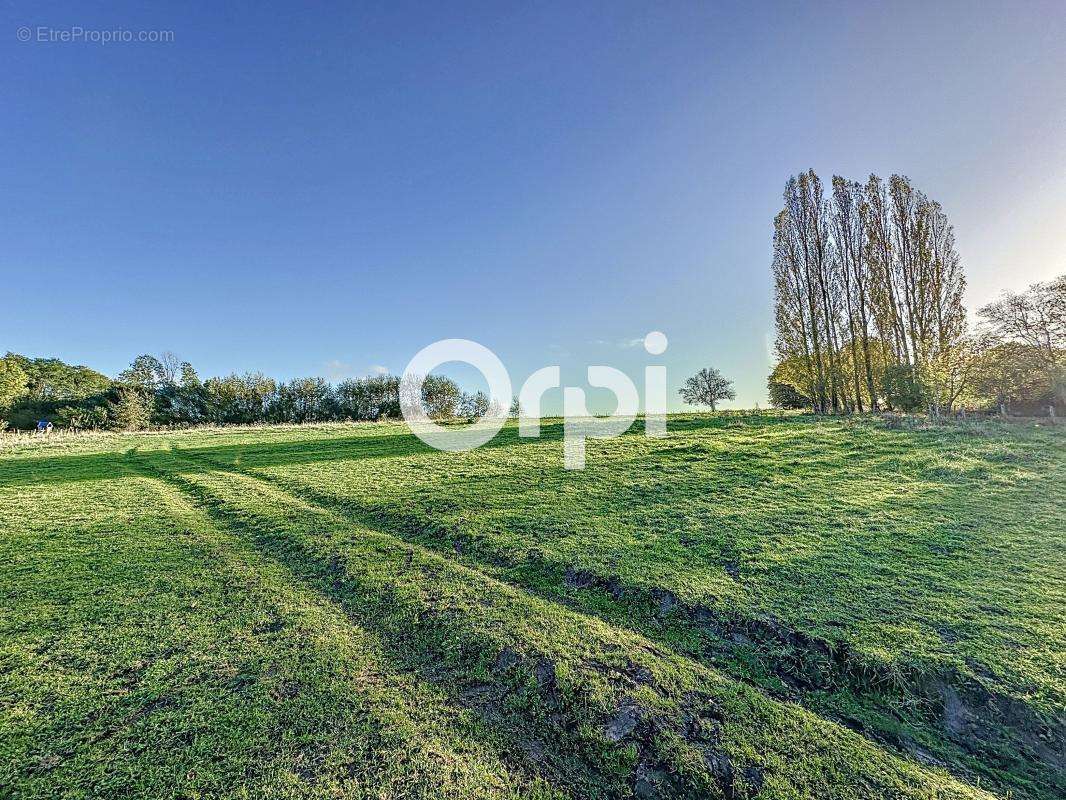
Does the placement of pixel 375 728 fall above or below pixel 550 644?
below

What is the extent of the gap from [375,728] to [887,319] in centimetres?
3567

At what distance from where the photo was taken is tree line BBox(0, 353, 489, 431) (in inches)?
2126

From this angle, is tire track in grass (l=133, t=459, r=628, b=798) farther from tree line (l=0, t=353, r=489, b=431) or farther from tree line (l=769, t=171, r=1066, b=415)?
tree line (l=0, t=353, r=489, b=431)

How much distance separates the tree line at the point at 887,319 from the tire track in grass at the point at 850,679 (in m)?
25.6

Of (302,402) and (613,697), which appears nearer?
(613,697)

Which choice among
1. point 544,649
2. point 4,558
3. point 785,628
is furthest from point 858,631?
point 4,558

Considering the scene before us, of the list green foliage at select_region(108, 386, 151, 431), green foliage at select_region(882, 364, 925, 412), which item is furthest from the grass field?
green foliage at select_region(108, 386, 151, 431)

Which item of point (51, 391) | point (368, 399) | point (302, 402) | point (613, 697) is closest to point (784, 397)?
point (613, 697)

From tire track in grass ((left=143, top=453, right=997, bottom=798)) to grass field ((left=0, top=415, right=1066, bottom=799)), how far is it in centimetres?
3

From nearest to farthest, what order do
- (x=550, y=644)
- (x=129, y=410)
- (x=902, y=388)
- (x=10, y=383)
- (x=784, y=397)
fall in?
(x=550, y=644)
(x=902, y=388)
(x=784, y=397)
(x=10, y=383)
(x=129, y=410)

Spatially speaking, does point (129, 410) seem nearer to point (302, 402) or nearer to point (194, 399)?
point (194, 399)

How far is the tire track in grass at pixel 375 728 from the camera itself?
11.7 ft

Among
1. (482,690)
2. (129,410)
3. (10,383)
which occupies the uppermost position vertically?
(10,383)

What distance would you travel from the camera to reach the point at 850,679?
476cm
